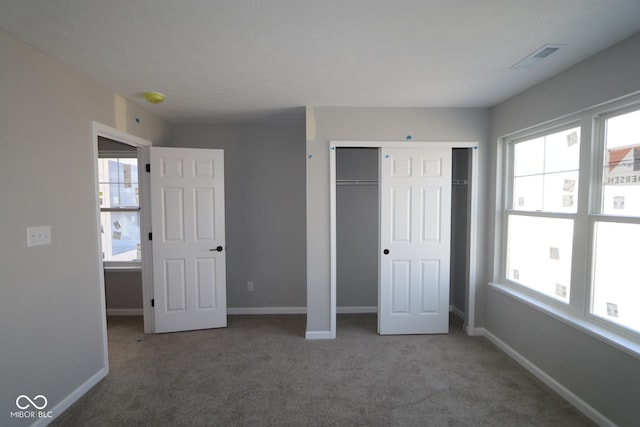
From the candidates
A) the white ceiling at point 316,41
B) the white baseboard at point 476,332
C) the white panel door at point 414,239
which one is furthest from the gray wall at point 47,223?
the white baseboard at point 476,332

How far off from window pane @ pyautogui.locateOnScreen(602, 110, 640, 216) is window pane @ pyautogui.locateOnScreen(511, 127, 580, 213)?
0.21 meters

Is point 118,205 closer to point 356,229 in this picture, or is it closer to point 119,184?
point 119,184

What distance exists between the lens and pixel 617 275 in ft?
6.35

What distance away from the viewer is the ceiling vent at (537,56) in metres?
1.88

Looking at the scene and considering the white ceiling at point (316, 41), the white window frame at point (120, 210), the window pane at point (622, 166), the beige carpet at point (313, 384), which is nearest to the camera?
the white ceiling at point (316, 41)

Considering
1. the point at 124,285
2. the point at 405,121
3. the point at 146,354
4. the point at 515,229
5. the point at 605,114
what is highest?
the point at 405,121

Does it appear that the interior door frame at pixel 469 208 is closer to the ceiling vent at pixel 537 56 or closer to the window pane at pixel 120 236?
the ceiling vent at pixel 537 56

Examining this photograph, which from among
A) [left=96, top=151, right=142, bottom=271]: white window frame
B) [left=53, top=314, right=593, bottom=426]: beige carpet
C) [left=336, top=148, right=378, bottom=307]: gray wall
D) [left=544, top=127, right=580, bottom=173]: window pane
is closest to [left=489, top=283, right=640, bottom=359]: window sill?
[left=53, top=314, right=593, bottom=426]: beige carpet

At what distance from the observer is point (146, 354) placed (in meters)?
2.86

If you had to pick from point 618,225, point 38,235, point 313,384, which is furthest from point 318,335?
point 618,225

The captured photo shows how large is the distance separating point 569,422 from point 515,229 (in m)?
1.61

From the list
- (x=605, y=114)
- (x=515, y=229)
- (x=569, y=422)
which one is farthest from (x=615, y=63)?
(x=569, y=422)

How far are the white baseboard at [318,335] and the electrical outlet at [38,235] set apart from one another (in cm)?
239

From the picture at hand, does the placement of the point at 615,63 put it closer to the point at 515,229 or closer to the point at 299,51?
the point at 515,229
